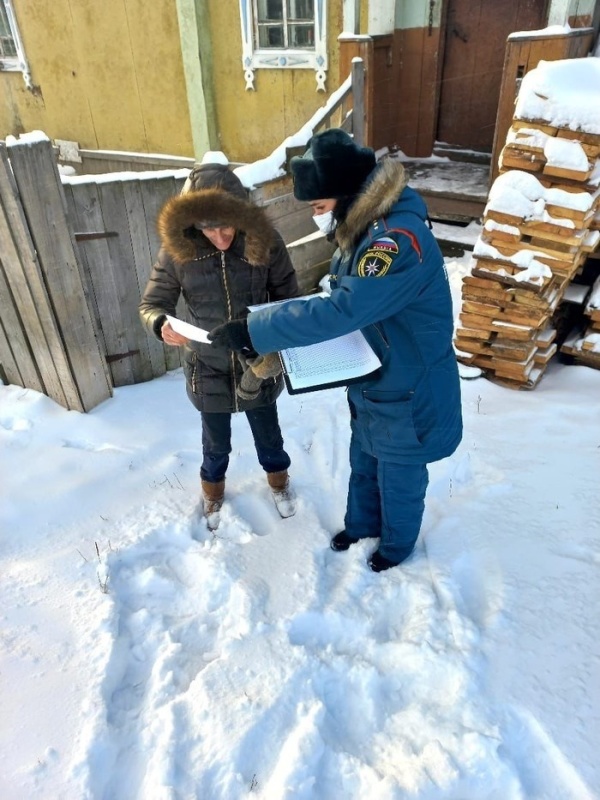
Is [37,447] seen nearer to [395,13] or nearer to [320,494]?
[320,494]

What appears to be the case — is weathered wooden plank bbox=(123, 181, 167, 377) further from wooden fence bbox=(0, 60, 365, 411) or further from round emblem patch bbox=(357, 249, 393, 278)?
round emblem patch bbox=(357, 249, 393, 278)

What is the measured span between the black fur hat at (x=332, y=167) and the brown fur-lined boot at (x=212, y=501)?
5.46ft

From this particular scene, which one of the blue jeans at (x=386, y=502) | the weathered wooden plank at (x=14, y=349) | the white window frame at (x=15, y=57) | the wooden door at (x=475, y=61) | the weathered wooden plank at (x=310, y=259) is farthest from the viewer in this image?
the white window frame at (x=15, y=57)

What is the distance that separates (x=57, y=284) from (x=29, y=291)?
188 millimetres

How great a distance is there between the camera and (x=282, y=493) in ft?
10.4

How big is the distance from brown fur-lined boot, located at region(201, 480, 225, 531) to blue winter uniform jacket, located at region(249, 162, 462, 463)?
1.01 metres

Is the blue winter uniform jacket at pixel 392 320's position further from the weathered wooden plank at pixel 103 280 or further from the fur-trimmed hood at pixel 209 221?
the weathered wooden plank at pixel 103 280

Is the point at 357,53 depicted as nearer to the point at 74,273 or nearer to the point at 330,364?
the point at 74,273

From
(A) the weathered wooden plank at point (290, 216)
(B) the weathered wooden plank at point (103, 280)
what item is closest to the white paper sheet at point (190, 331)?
(B) the weathered wooden plank at point (103, 280)

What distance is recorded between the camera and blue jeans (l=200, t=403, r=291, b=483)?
9.48ft

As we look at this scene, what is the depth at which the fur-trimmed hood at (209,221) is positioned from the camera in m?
2.33

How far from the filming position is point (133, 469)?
341 centimetres

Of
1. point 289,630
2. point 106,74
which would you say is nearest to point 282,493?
point 289,630

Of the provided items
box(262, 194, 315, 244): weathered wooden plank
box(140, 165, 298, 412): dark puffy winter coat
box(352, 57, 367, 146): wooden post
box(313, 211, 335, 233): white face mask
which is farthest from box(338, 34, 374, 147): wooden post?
box(313, 211, 335, 233): white face mask
